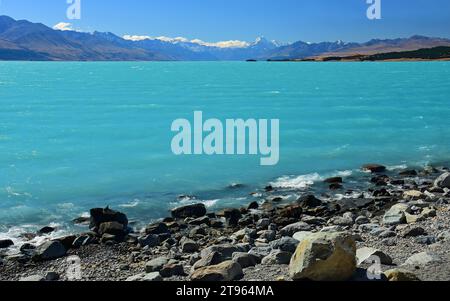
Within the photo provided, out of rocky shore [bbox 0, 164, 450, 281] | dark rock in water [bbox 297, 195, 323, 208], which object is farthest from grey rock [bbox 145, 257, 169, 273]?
dark rock in water [bbox 297, 195, 323, 208]

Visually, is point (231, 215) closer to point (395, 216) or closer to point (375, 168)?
point (395, 216)

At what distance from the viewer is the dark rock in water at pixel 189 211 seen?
19172 millimetres

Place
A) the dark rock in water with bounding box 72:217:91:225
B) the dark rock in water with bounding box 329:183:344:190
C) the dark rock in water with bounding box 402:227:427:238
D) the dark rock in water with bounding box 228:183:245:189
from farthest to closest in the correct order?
the dark rock in water with bounding box 228:183:245:189 → the dark rock in water with bounding box 329:183:344:190 → the dark rock in water with bounding box 72:217:91:225 → the dark rock in water with bounding box 402:227:427:238

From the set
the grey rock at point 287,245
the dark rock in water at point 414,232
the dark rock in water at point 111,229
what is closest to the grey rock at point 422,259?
the grey rock at point 287,245

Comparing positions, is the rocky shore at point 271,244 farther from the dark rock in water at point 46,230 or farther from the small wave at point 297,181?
the small wave at point 297,181

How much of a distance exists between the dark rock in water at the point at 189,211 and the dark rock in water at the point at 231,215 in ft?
2.17

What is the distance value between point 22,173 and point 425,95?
6418 centimetres

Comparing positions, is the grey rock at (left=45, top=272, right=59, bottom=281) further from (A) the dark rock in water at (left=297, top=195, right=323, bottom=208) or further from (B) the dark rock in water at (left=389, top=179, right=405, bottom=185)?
(B) the dark rock in water at (left=389, top=179, right=405, bottom=185)

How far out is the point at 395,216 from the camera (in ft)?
56.7

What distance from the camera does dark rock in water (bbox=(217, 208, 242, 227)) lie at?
60.1ft

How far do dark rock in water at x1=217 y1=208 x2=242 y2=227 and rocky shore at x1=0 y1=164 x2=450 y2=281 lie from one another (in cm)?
4

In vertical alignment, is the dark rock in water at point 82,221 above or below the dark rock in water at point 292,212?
below

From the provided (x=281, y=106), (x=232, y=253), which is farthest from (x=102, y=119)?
(x=232, y=253)

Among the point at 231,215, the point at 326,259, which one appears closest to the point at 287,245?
the point at 326,259
